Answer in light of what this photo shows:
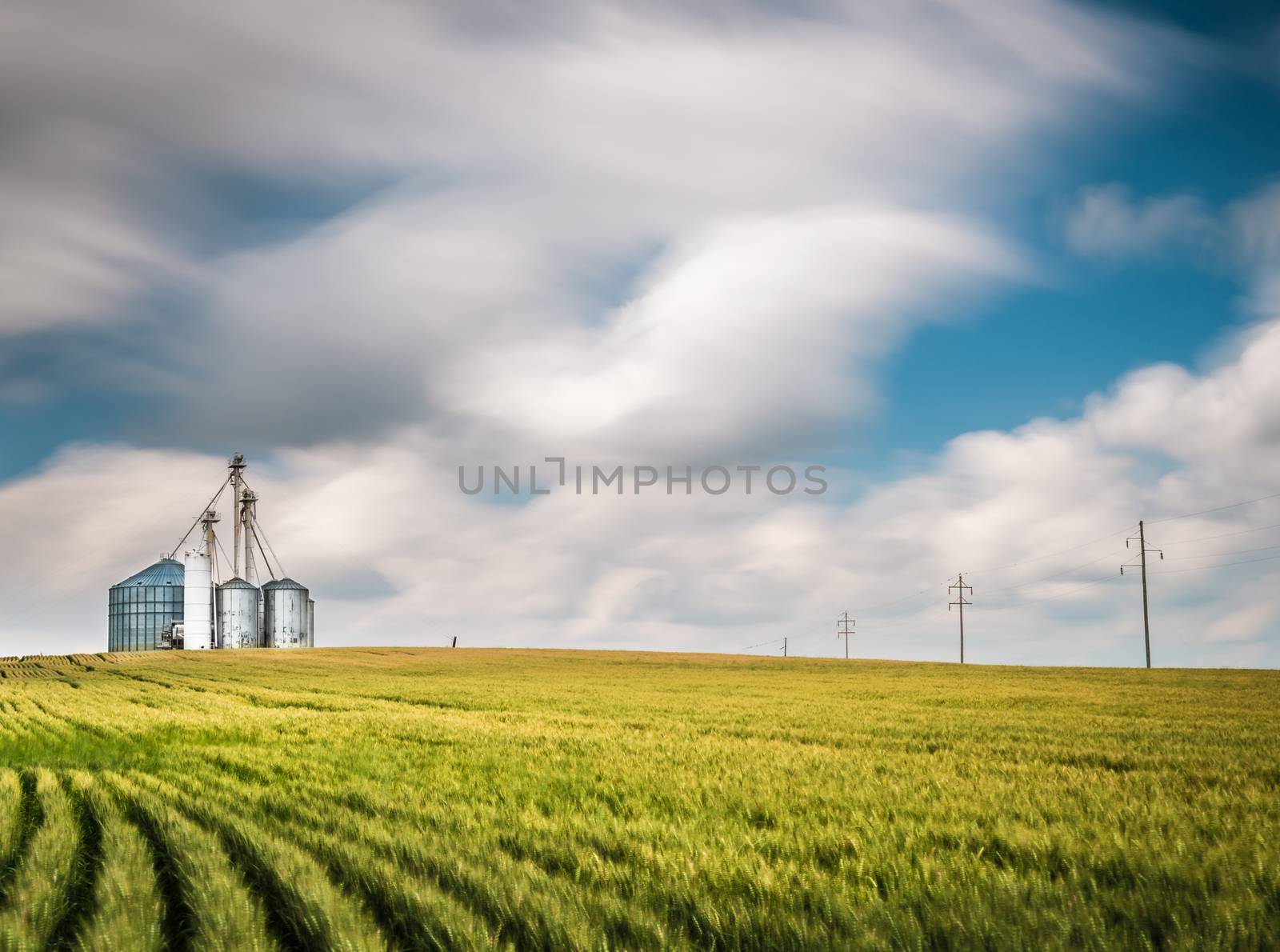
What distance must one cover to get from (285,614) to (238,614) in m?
3.93

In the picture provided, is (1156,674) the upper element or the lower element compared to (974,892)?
lower

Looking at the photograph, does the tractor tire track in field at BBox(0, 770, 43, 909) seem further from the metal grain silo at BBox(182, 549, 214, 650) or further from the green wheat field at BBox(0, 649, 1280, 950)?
the metal grain silo at BBox(182, 549, 214, 650)

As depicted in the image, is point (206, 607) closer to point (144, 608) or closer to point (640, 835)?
point (144, 608)

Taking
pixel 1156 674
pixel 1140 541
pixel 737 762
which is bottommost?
pixel 1156 674

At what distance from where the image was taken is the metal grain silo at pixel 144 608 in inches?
3000

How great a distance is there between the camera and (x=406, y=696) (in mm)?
28641

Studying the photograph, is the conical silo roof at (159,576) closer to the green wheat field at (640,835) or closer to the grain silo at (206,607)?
the grain silo at (206,607)

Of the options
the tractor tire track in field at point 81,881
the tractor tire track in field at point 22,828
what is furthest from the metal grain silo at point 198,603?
the tractor tire track in field at point 81,881

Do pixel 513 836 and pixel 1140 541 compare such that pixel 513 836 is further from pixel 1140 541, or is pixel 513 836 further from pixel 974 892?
pixel 1140 541

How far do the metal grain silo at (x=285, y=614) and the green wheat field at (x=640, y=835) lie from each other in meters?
65.1

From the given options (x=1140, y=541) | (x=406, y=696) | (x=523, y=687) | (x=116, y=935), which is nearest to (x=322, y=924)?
(x=116, y=935)

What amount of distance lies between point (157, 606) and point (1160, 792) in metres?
82.8

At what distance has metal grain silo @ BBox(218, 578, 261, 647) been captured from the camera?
7812 centimetres

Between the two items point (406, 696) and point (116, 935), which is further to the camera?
point (406, 696)
